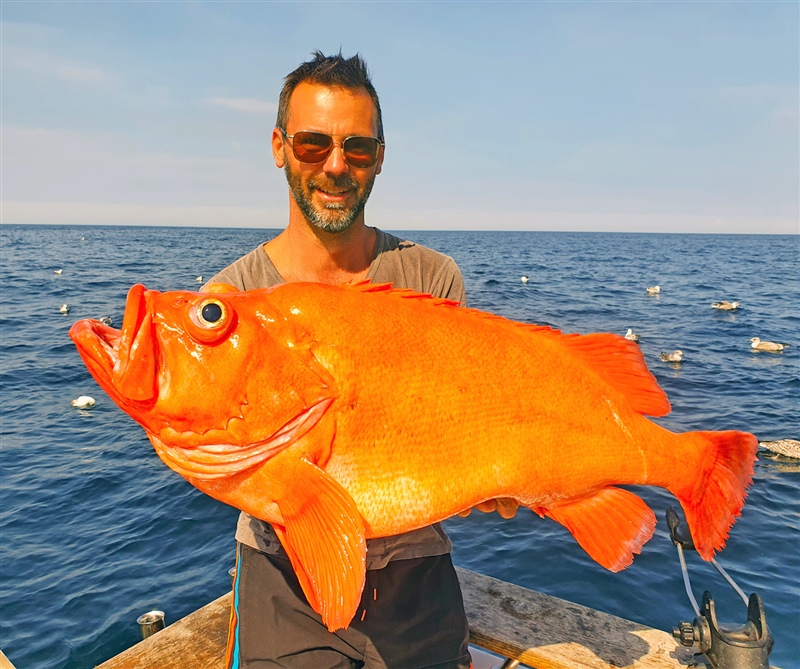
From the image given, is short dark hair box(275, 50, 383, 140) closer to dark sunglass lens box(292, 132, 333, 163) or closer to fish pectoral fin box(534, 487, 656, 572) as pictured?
dark sunglass lens box(292, 132, 333, 163)

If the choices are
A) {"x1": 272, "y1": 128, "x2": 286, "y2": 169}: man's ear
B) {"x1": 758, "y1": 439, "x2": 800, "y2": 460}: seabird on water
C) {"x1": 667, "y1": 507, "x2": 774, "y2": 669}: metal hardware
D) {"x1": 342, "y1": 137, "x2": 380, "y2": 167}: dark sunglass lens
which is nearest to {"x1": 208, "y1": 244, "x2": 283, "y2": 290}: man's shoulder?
{"x1": 272, "y1": 128, "x2": 286, "y2": 169}: man's ear

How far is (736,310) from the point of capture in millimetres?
25578

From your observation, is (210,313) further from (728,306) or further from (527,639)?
(728,306)

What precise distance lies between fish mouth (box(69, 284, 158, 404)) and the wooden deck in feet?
7.53

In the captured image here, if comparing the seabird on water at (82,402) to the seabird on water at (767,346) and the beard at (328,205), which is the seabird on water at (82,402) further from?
the seabird on water at (767,346)

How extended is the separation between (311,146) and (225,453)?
1.67 meters

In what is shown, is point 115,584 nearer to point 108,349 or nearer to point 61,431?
point 61,431

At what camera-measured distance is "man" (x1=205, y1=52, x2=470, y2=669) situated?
2.69m

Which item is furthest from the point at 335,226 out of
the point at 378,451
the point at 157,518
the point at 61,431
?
the point at 61,431

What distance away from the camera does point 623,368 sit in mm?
2523

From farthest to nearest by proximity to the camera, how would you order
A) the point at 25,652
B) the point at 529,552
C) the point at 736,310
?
the point at 736,310 → the point at 529,552 → the point at 25,652

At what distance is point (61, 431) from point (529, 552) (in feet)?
31.2

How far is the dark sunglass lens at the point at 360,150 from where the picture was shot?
288cm

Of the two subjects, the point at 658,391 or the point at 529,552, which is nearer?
the point at 658,391
